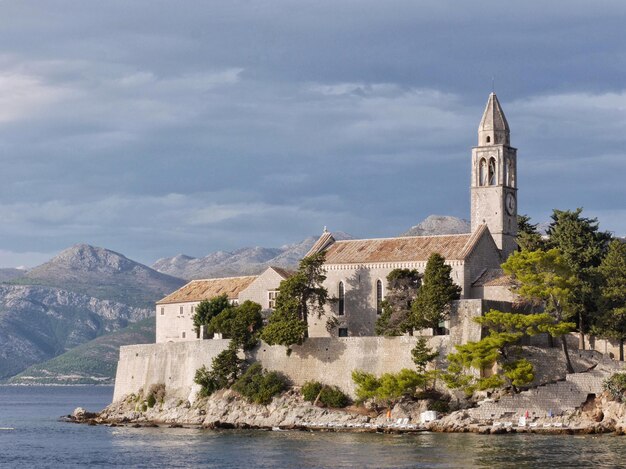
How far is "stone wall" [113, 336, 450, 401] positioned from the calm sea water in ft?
17.9

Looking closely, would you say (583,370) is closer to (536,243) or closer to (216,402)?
(536,243)

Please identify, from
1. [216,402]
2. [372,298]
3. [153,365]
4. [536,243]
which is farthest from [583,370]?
[153,365]

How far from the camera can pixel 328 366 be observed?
7544 centimetres

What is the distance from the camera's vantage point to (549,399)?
6825 centimetres

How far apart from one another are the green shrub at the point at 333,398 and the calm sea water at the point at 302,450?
3.96 m

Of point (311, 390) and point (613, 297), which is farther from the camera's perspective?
point (311, 390)

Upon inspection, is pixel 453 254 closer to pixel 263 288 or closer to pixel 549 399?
pixel 549 399

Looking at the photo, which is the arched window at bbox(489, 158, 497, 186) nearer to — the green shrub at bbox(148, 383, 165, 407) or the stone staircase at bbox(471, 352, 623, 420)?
the stone staircase at bbox(471, 352, 623, 420)

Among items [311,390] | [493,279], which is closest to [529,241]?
[493,279]

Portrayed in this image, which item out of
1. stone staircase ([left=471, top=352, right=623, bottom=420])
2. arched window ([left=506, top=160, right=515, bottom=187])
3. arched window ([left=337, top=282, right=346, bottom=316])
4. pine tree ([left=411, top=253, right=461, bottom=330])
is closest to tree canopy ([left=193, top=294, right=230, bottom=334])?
arched window ([left=337, top=282, right=346, bottom=316])

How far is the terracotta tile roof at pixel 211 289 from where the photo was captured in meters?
89.1

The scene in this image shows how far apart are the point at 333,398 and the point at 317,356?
3.27 metres

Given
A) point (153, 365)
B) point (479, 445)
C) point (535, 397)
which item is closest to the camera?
point (479, 445)

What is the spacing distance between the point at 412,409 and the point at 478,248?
39.3 ft
